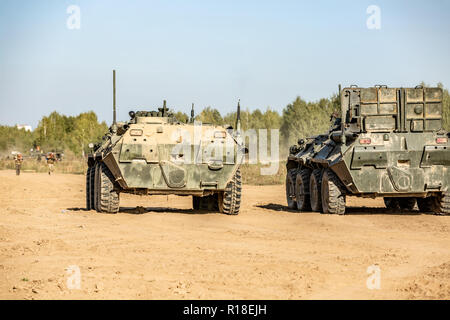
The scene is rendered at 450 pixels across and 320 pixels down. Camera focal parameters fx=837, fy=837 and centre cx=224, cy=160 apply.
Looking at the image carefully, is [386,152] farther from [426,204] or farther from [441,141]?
[426,204]

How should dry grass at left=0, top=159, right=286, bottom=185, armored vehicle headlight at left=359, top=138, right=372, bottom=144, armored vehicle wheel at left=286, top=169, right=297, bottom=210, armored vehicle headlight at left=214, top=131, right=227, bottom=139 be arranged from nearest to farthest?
armored vehicle headlight at left=359, top=138, right=372, bottom=144
armored vehicle headlight at left=214, top=131, right=227, bottom=139
armored vehicle wheel at left=286, top=169, right=297, bottom=210
dry grass at left=0, top=159, right=286, bottom=185

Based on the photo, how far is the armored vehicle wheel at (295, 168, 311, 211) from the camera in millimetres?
19844

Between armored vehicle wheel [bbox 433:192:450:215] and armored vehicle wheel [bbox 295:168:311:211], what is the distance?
11.1ft

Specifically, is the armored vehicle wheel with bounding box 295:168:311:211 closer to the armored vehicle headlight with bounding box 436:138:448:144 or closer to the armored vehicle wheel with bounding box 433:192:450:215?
the armored vehicle wheel with bounding box 433:192:450:215

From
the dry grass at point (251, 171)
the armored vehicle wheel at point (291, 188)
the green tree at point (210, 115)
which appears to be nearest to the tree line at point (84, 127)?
the green tree at point (210, 115)

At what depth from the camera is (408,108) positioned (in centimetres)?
1773

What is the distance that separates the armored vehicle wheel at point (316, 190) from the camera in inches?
733

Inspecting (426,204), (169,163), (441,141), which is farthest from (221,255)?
(426,204)

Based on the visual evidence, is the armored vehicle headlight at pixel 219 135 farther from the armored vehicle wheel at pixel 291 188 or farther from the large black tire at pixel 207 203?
the armored vehicle wheel at pixel 291 188

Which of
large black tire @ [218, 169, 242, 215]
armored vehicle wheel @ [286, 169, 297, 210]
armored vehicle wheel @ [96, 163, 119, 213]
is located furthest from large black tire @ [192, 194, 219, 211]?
armored vehicle wheel @ [286, 169, 297, 210]

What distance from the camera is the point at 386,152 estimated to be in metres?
16.7
